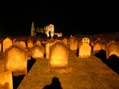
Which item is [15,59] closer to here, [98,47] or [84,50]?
[84,50]

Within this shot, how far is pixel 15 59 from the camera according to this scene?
46.0ft

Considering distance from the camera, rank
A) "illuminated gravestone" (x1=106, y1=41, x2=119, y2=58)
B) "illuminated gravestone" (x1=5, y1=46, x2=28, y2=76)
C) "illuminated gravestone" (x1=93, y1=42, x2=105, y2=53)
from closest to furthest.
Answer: "illuminated gravestone" (x1=5, y1=46, x2=28, y2=76) < "illuminated gravestone" (x1=106, y1=41, x2=119, y2=58) < "illuminated gravestone" (x1=93, y1=42, x2=105, y2=53)

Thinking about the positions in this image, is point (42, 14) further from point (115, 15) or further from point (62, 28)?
point (115, 15)

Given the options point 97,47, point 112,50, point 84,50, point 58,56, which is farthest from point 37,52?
point 97,47

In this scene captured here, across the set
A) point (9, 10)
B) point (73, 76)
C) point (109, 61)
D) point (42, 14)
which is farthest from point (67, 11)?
point (73, 76)

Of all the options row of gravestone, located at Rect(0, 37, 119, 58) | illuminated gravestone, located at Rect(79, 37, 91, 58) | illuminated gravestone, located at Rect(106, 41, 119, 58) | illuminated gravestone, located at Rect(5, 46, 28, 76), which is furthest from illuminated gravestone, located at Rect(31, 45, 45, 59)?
illuminated gravestone, located at Rect(5, 46, 28, 76)

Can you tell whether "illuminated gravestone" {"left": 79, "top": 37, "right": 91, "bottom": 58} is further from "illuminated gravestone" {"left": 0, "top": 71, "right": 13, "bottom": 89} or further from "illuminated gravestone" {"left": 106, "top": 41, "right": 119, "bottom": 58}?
"illuminated gravestone" {"left": 0, "top": 71, "right": 13, "bottom": 89}

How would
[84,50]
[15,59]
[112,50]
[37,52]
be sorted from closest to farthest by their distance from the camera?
[15,59] → [112,50] → [84,50] → [37,52]

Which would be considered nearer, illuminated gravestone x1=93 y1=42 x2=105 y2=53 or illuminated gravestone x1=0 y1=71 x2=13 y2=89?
illuminated gravestone x1=0 y1=71 x2=13 y2=89

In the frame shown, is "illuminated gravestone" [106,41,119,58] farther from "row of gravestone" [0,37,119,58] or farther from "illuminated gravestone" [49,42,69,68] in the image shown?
"illuminated gravestone" [49,42,69,68]

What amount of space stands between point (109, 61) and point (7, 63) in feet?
26.5

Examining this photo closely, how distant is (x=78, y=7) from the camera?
62375mm

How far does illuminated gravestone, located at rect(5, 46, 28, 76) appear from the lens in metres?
14.0

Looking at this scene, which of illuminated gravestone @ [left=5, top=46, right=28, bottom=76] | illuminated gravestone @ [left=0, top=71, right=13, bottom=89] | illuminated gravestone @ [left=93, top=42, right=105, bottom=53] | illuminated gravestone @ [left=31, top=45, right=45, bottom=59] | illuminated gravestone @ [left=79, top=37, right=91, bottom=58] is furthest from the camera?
illuminated gravestone @ [left=93, top=42, right=105, bottom=53]
